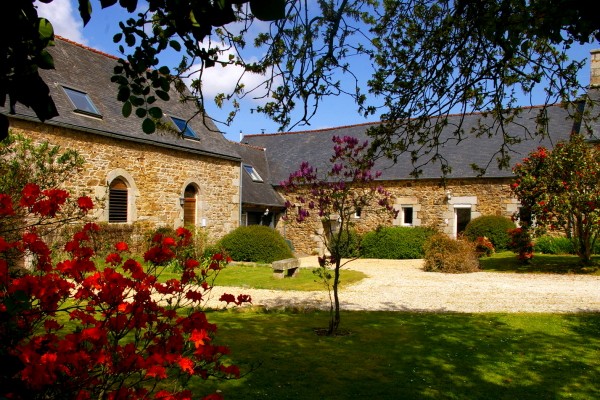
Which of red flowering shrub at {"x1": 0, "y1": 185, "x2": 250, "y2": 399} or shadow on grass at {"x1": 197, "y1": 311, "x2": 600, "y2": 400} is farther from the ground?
red flowering shrub at {"x1": 0, "y1": 185, "x2": 250, "y2": 399}

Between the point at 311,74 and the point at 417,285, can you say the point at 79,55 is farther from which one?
the point at 311,74

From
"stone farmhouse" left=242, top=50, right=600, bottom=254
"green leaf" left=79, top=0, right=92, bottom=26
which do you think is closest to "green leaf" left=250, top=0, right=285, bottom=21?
"green leaf" left=79, top=0, right=92, bottom=26

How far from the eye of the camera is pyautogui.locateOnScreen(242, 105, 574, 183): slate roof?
19406 millimetres

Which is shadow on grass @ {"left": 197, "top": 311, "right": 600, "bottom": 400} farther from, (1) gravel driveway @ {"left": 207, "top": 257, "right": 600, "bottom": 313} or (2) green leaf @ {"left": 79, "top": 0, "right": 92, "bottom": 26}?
(2) green leaf @ {"left": 79, "top": 0, "right": 92, "bottom": 26}

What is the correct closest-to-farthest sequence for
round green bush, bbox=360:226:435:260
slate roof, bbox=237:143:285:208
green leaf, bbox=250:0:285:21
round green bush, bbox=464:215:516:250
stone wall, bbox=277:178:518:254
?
green leaf, bbox=250:0:285:21
round green bush, bbox=464:215:516:250
round green bush, bbox=360:226:435:260
stone wall, bbox=277:178:518:254
slate roof, bbox=237:143:285:208

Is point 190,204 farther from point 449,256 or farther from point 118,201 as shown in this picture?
point 449,256

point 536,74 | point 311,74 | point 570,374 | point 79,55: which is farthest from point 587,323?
point 79,55

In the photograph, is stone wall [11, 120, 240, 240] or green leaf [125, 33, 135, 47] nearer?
green leaf [125, 33, 135, 47]

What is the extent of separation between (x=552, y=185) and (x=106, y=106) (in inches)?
485

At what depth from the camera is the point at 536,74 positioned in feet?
15.1

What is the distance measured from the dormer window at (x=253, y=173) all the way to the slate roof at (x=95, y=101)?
5043 millimetres

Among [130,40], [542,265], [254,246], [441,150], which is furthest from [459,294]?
[441,150]

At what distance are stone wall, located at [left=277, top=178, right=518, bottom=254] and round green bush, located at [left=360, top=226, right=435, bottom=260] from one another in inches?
27.7

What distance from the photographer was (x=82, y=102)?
1321 centimetres
